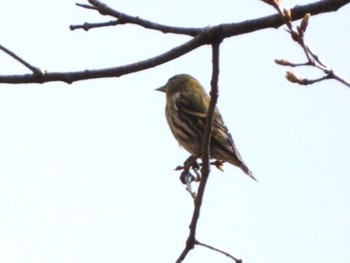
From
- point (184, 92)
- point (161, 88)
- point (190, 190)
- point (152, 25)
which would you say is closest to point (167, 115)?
point (184, 92)

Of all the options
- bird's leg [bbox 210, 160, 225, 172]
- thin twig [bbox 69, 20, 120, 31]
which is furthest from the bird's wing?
thin twig [bbox 69, 20, 120, 31]

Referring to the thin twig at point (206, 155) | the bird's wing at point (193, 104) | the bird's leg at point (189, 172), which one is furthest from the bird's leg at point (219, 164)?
the bird's wing at point (193, 104)

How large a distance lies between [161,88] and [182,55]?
287 inches

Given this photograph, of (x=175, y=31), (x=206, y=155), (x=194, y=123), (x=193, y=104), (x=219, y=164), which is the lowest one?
(x=206, y=155)

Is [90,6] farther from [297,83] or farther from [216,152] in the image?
[216,152]

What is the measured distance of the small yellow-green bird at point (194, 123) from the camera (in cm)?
898

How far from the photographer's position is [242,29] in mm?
4770

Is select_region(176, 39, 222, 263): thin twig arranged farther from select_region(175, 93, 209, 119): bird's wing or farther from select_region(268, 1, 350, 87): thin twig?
select_region(175, 93, 209, 119): bird's wing

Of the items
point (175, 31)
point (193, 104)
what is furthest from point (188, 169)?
point (193, 104)

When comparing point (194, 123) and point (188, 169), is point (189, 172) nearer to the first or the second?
point (188, 169)

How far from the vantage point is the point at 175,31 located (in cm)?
484

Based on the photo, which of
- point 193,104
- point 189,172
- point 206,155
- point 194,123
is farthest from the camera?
point 193,104

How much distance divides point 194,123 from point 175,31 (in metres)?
4.85

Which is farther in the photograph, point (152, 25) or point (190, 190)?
point (190, 190)
